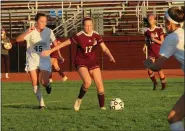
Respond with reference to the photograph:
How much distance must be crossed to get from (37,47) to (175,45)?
6.79 metres

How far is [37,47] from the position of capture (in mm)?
14133

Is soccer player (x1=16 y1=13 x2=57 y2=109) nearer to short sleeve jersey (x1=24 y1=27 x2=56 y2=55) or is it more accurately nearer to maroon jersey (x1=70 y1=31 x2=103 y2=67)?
short sleeve jersey (x1=24 y1=27 x2=56 y2=55)

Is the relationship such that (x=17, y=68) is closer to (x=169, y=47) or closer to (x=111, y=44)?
(x=111, y=44)

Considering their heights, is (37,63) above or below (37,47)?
below

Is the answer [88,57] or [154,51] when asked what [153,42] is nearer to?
[154,51]

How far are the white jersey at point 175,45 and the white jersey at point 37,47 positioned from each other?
6.50 metres

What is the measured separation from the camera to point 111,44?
3469cm

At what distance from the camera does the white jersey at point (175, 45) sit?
7.70 metres

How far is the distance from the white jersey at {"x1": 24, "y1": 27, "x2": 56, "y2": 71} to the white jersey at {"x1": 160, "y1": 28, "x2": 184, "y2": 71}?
650 centimetres

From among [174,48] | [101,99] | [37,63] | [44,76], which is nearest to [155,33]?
[44,76]

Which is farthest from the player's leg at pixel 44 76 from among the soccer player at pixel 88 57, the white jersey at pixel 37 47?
the soccer player at pixel 88 57

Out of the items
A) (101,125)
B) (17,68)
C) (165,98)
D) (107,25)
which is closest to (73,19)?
(107,25)

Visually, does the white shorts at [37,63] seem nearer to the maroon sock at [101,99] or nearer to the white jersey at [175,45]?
the maroon sock at [101,99]

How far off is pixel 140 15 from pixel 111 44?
3.65 meters
